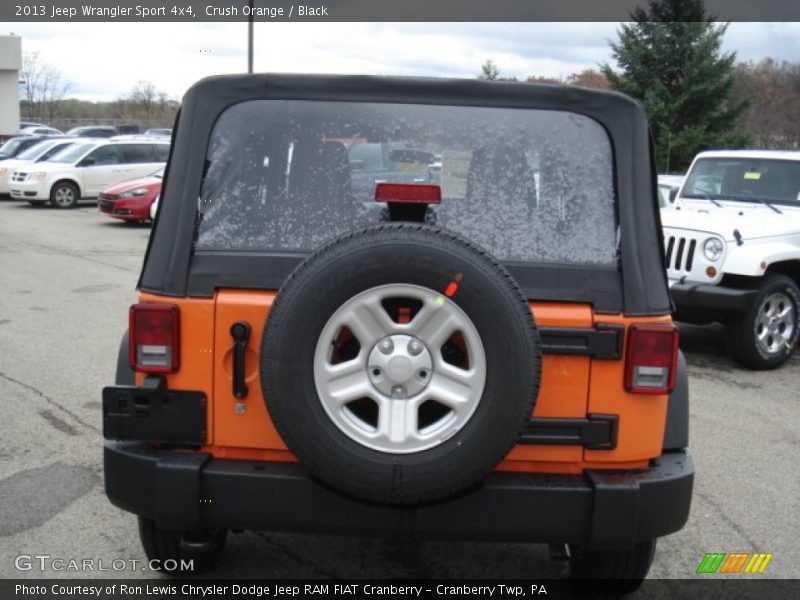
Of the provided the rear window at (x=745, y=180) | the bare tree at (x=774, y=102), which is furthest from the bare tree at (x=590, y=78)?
the rear window at (x=745, y=180)

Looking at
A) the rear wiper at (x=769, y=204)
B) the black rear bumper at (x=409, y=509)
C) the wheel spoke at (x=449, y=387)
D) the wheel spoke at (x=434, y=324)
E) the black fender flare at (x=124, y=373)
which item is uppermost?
the rear wiper at (x=769, y=204)

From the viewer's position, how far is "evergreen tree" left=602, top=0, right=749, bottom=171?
27125 millimetres

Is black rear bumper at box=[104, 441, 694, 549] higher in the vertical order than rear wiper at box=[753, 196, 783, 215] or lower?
lower

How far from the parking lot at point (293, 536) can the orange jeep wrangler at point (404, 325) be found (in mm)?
840

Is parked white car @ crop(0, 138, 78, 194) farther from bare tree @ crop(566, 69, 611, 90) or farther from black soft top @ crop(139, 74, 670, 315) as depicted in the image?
black soft top @ crop(139, 74, 670, 315)

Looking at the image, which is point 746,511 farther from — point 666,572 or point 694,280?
point 694,280

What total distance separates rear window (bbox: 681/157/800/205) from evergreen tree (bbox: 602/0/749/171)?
17.8 metres

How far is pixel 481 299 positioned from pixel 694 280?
567cm

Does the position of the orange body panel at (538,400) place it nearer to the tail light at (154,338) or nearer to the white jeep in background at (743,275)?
the tail light at (154,338)

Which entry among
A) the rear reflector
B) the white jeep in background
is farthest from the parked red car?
the rear reflector

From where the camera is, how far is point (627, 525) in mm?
2930

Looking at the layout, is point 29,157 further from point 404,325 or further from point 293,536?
point 404,325

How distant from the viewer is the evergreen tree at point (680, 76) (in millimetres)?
27125

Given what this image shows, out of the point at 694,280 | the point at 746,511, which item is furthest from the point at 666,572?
the point at 694,280
